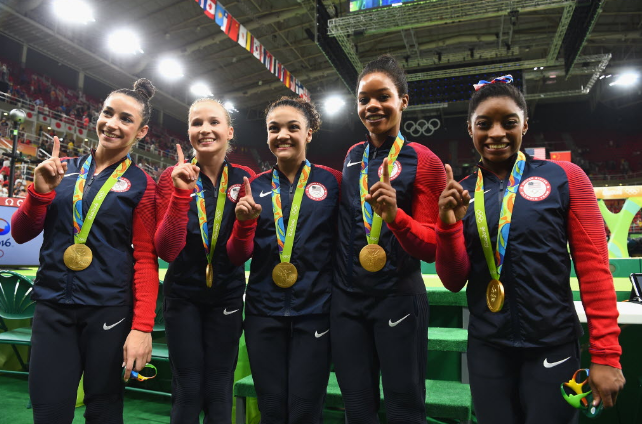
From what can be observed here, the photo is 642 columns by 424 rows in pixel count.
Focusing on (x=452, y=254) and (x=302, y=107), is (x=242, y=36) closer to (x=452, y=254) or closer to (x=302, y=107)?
(x=302, y=107)

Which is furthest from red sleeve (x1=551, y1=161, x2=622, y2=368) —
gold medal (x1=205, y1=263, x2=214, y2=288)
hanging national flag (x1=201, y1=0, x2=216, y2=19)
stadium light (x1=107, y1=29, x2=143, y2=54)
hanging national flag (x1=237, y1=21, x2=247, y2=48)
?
stadium light (x1=107, y1=29, x2=143, y2=54)

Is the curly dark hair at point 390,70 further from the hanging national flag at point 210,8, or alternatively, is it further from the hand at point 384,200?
the hanging national flag at point 210,8

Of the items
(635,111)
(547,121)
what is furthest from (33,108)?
(635,111)

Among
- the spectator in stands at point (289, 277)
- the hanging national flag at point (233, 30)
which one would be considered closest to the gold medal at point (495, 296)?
the spectator in stands at point (289, 277)

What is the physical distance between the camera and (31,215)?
5.53 ft

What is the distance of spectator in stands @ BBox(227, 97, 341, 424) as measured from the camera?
1681 millimetres

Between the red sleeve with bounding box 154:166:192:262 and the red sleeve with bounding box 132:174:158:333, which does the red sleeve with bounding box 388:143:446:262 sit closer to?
the red sleeve with bounding box 154:166:192:262

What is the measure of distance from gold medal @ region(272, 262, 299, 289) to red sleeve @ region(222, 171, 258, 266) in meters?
0.15

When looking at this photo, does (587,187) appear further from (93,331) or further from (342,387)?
(93,331)

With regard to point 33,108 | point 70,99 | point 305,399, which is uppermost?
point 70,99

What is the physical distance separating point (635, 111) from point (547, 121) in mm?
3713

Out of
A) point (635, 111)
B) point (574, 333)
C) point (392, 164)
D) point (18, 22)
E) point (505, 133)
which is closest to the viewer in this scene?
point (574, 333)

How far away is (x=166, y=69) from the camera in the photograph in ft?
49.7

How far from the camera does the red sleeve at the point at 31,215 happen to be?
1.66m
